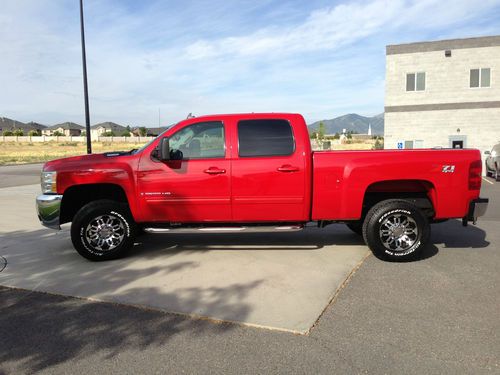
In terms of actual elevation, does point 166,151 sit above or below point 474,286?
above

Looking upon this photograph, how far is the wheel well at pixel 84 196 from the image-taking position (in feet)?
17.8

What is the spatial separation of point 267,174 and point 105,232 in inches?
94.0

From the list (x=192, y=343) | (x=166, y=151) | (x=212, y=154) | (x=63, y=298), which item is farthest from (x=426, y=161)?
(x=63, y=298)

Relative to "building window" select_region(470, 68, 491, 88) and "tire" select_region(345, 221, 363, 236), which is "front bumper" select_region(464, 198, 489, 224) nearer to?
"tire" select_region(345, 221, 363, 236)

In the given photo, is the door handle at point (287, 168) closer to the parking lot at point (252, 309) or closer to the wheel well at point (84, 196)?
the parking lot at point (252, 309)

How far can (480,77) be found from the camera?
21.3 m

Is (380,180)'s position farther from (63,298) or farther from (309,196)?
(63,298)

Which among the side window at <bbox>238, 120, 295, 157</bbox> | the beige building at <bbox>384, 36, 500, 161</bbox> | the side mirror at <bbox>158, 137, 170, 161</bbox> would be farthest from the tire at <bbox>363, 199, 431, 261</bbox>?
the beige building at <bbox>384, 36, 500, 161</bbox>

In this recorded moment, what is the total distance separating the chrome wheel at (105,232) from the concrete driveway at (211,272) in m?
0.26

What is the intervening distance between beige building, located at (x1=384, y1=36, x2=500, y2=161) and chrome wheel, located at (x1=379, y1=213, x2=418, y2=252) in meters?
19.0

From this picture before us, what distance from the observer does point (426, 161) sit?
500cm

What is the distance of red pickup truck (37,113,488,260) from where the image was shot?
505cm

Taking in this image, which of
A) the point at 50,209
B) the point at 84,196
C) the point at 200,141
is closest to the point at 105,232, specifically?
the point at 84,196

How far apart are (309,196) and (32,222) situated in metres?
6.01
